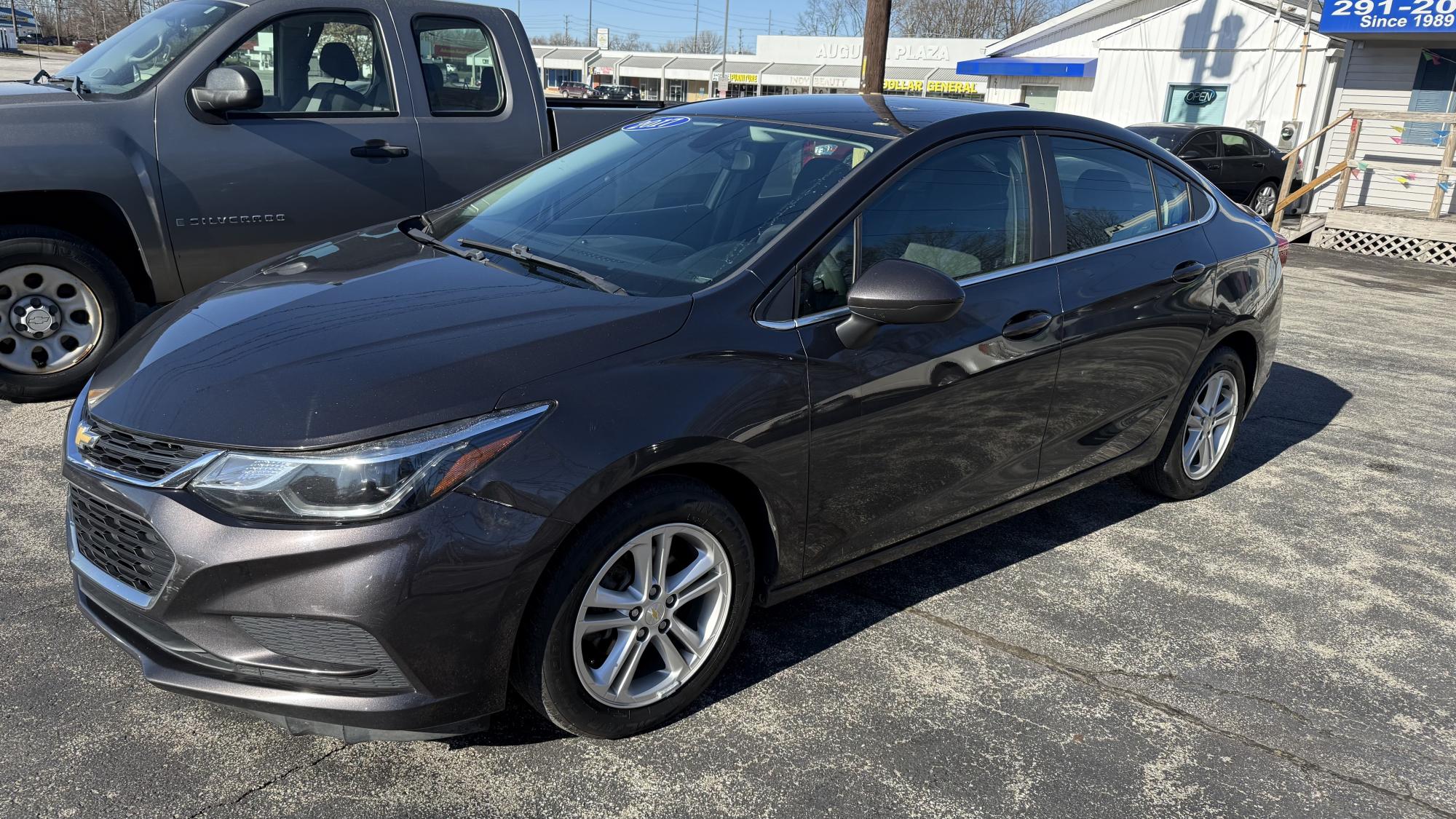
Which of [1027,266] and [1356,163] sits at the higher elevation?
[1027,266]

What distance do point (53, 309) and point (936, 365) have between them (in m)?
4.37

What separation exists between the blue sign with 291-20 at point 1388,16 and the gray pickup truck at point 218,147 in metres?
15.2

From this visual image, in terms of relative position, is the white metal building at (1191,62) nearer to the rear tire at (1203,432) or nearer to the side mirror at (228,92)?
the rear tire at (1203,432)

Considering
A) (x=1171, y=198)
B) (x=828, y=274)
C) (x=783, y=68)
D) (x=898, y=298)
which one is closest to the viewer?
(x=898, y=298)

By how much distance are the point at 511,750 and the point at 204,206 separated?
3.76 meters

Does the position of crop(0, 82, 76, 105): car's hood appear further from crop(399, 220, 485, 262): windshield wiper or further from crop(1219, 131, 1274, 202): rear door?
crop(1219, 131, 1274, 202): rear door

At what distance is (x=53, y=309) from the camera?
17.3 feet

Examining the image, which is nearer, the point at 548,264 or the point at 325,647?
the point at 325,647

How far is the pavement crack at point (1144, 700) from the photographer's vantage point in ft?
9.57

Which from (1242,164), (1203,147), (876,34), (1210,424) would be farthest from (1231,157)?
(1210,424)

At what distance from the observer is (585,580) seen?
8.65 feet

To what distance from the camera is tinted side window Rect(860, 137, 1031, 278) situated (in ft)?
11.0

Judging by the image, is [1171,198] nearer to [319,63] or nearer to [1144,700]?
[1144,700]

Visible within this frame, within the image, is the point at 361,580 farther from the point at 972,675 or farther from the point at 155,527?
the point at 972,675
